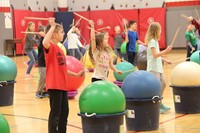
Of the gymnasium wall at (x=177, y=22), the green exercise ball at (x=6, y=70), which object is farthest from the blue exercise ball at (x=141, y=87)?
the gymnasium wall at (x=177, y=22)

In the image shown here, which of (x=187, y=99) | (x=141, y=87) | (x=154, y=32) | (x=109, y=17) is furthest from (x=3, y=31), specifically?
(x=141, y=87)

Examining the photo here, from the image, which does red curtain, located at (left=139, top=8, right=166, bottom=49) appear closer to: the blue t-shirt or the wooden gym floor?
the blue t-shirt

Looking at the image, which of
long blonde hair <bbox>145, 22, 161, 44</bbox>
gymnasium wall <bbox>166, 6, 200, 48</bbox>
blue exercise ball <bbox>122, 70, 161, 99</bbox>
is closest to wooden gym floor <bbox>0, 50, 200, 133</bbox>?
blue exercise ball <bbox>122, 70, 161, 99</bbox>

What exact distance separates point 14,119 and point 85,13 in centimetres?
2082

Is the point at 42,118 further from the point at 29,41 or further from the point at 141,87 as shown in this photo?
the point at 29,41

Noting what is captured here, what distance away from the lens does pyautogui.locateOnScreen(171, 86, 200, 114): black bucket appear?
7.77 m

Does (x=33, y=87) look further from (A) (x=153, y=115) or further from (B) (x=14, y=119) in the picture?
(A) (x=153, y=115)

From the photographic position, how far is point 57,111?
589 centimetres

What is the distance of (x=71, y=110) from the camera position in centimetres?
884

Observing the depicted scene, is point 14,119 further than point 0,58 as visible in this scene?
No

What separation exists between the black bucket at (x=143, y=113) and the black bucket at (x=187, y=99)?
1.21 meters

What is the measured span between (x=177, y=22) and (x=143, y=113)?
20.5 meters

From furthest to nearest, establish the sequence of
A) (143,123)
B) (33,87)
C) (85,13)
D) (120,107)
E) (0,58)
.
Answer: (85,13), (33,87), (0,58), (143,123), (120,107)

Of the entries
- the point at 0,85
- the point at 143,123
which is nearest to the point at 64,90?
the point at 143,123
